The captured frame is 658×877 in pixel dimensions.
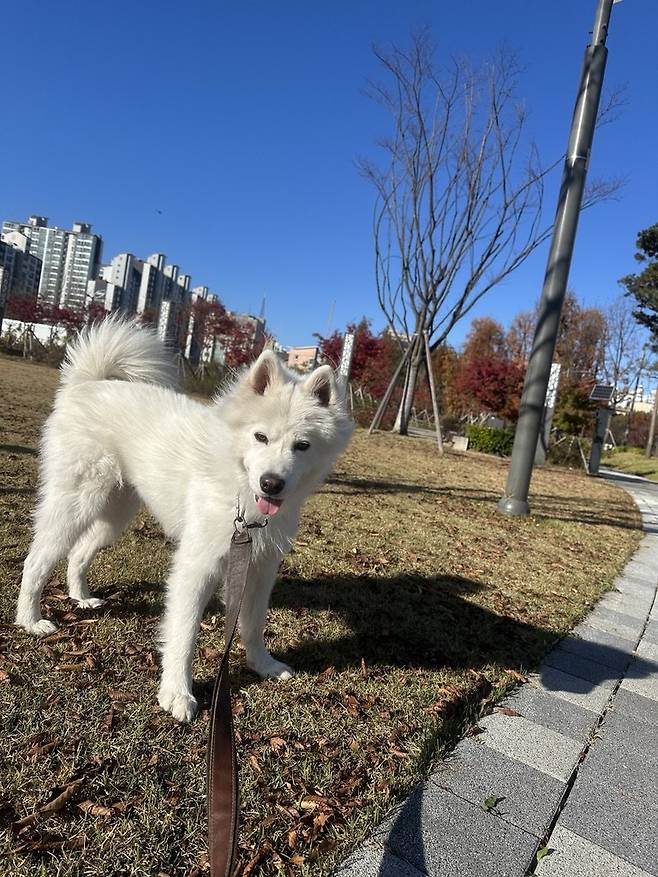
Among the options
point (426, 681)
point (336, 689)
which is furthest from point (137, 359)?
point (426, 681)

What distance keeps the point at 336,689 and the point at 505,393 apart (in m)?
22.1

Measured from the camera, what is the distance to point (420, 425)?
34.7 metres

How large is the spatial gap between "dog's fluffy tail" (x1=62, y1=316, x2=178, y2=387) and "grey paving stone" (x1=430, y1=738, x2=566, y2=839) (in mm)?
2482

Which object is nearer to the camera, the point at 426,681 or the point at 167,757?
the point at 167,757

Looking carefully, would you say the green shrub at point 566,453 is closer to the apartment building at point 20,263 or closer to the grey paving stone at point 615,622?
the grey paving stone at point 615,622

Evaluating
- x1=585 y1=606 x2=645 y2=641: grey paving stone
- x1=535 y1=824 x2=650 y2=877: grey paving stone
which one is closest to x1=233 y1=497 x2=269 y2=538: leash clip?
x1=535 y1=824 x2=650 y2=877: grey paving stone

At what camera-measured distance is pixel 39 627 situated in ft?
8.82

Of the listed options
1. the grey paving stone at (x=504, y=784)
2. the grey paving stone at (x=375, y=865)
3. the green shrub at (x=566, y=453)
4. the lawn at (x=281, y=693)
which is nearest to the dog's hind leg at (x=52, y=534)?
the lawn at (x=281, y=693)

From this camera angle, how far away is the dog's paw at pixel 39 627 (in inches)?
105

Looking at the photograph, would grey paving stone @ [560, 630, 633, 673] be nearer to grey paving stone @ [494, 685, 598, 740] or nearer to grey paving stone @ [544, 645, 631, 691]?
grey paving stone @ [544, 645, 631, 691]

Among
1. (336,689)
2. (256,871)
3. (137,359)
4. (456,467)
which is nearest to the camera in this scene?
(256,871)

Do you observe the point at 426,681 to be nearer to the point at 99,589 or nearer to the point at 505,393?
the point at 99,589

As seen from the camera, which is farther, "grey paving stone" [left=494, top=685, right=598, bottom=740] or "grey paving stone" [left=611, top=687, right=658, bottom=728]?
"grey paving stone" [left=611, top=687, right=658, bottom=728]

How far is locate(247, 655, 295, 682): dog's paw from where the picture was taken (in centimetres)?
261
